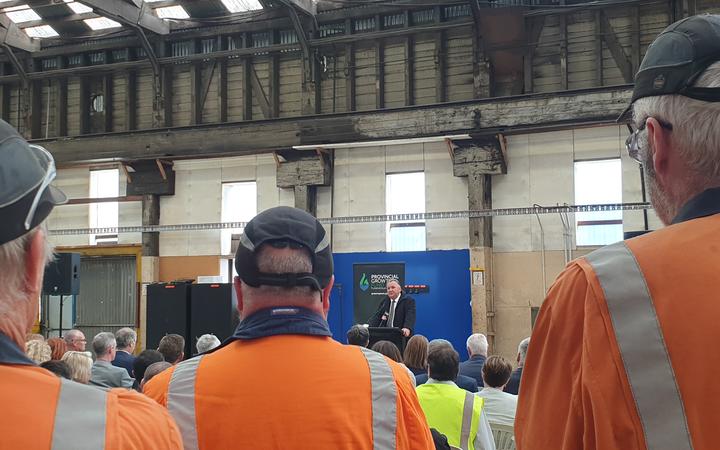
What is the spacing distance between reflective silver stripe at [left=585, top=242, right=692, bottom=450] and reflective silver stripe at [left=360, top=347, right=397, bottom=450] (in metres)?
0.72

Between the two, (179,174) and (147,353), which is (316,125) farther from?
(147,353)

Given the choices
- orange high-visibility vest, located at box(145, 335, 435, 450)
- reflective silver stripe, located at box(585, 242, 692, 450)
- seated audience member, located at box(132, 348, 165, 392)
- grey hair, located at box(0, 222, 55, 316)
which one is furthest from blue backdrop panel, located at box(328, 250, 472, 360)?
grey hair, located at box(0, 222, 55, 316)

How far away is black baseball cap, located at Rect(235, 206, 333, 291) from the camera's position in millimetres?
1751

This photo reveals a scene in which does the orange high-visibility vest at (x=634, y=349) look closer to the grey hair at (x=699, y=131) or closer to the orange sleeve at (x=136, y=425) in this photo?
the grey hair at (x=699, y=131)

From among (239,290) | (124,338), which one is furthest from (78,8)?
(239,290)

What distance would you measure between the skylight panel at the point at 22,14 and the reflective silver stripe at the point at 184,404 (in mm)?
15224

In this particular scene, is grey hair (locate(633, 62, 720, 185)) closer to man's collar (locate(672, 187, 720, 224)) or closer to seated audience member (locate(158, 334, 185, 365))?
man's collar (locate(672, 187, 720, 224))

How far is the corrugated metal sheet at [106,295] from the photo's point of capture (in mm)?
15000

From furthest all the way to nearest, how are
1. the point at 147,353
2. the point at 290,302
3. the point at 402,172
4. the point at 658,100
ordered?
the point at 402,172
the point at 147,353
the point at 290,302
the point at 658,100

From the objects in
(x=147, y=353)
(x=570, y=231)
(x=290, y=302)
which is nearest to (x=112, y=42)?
(x=570, y=231)

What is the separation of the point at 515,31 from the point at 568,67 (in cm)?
118

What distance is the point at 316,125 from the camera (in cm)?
1281

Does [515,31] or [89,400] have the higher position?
[515,31]

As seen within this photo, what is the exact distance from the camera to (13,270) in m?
1.05
